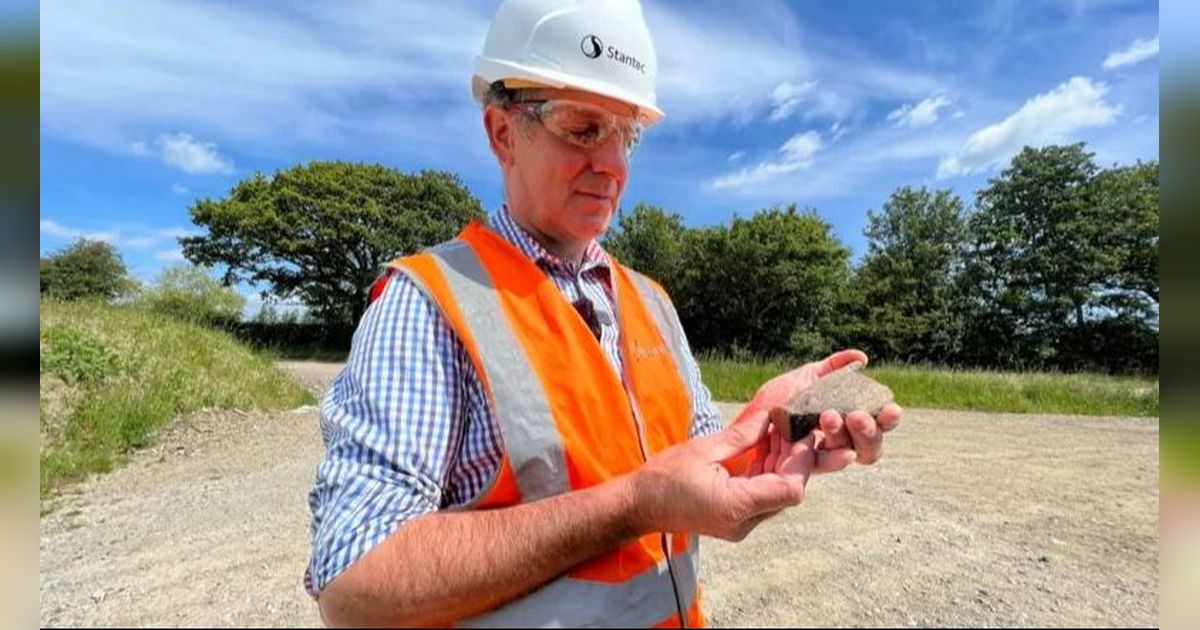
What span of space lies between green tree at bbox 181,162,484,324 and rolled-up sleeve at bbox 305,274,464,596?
41422 mm

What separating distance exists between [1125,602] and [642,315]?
5141 millimetres

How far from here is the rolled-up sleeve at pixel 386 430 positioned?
1.16 m

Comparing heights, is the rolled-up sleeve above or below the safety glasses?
below

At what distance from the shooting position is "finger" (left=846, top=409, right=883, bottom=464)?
145 cm

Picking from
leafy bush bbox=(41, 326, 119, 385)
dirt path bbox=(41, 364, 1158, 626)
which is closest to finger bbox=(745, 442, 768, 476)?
dirt path bbox=(41, 364, 1158, 626)

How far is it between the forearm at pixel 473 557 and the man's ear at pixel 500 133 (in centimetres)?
91

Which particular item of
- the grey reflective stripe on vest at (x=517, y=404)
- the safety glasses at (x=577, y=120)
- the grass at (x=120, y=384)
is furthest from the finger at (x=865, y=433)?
the grass at (x=120, y=384)

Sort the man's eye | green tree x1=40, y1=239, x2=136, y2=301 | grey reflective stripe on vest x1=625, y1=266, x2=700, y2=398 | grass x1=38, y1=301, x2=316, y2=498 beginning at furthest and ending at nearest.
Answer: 1. green tree x1=40, y1=239, x2=136, y2=301
2. grass x1=38, y1=301, x2=316, y2=498
3. grey reflective stripe on vest x1=625, y1=266, x2=700, y2=398
4. the man's eye

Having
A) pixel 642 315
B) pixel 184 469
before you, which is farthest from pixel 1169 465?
pixel 184 469

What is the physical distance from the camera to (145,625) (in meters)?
4.46

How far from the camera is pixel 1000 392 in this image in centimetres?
1791

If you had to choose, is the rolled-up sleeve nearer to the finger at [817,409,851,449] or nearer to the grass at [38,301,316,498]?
the finger at [817,409,851,449]

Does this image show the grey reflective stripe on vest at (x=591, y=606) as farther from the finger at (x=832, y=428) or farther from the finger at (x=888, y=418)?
the finger at (x=888, y=418)

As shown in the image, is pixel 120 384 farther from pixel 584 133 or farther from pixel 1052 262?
pixel 1052 262
